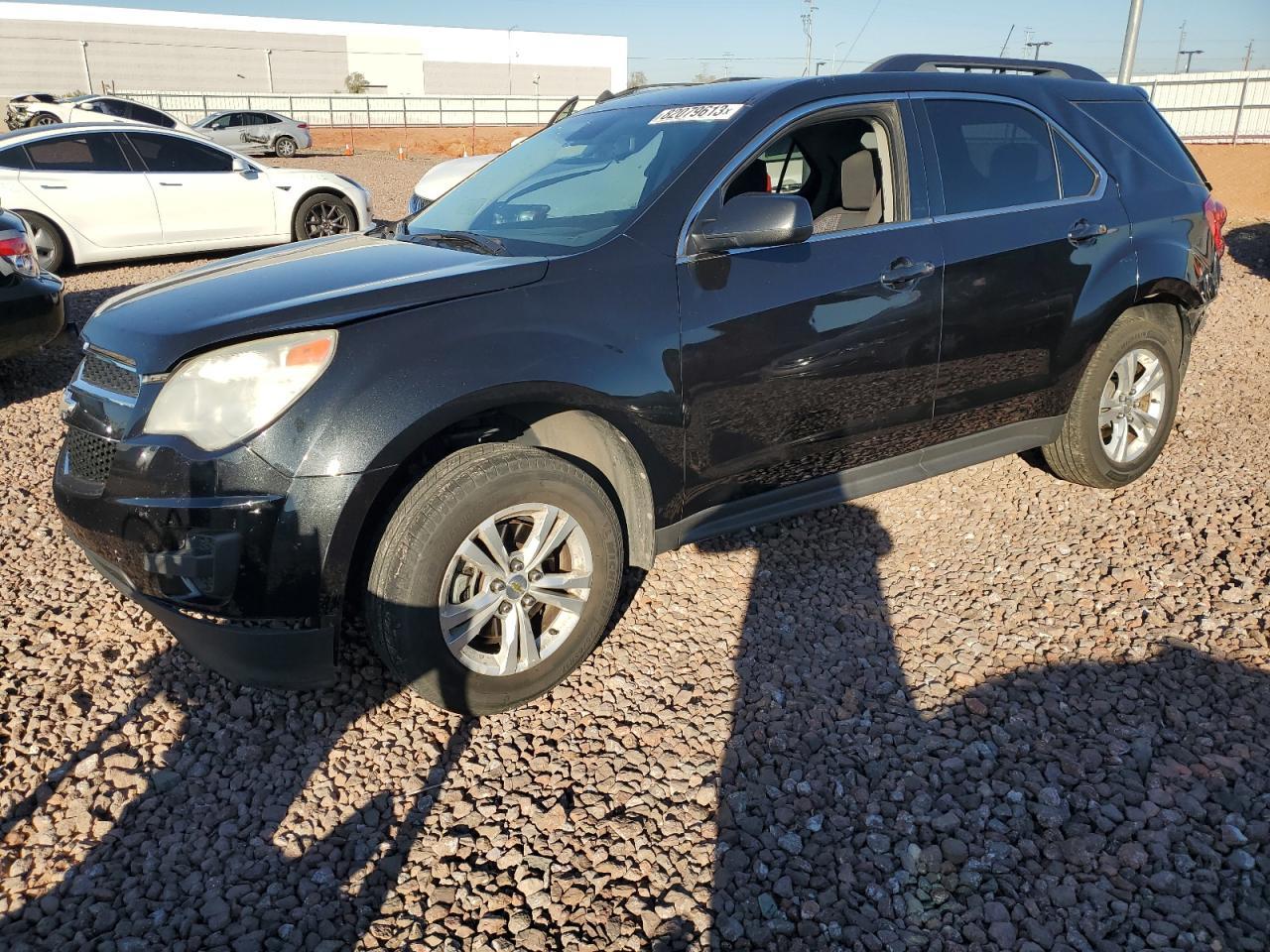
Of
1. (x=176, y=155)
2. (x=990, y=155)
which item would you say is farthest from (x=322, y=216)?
(x=990, y=155)

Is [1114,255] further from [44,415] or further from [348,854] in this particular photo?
[44,415]

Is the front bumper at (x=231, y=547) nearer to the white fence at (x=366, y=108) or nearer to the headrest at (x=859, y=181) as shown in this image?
the headrest at (x=859, y=181)

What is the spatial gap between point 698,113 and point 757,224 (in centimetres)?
72

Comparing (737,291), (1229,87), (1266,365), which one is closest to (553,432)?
(737,291)

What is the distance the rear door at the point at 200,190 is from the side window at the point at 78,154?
0.22 meters

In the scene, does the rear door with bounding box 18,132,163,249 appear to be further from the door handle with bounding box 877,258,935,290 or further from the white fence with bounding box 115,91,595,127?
the white fence with bounding box 115,91,595,127

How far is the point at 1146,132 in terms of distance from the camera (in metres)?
4.56

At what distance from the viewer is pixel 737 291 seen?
10.6 ft

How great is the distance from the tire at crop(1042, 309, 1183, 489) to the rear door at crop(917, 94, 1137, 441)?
187 mm

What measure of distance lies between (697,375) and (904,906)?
1.68 m

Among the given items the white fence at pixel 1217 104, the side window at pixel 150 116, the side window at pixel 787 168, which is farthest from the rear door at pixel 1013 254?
the white fence at pixel 1217 104

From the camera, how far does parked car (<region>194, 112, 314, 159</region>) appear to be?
30.1 metres

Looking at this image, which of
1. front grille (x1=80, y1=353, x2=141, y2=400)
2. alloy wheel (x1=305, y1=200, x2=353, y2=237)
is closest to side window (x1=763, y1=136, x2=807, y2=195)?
front grille (x1=80, y1=353, x2=141, y2=400)

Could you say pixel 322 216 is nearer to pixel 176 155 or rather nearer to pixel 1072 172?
pixel 176 155
